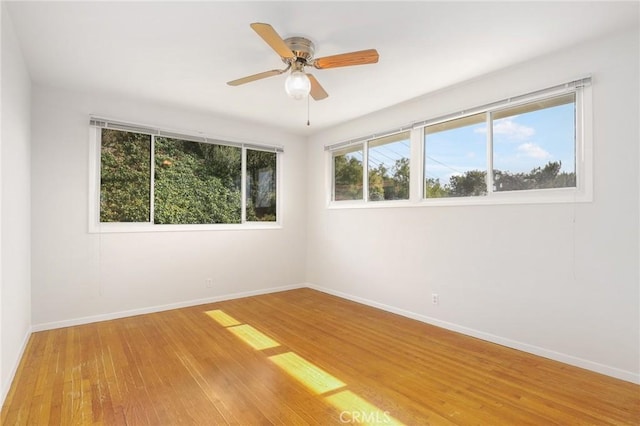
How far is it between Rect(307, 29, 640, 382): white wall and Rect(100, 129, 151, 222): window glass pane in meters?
3.04

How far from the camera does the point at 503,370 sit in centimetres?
257

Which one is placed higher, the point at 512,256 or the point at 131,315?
the point at 512,256

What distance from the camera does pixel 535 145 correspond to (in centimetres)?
296

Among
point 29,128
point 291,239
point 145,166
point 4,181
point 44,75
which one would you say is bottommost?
point 291,239

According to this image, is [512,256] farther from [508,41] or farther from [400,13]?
[400,13]

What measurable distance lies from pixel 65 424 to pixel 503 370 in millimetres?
3007

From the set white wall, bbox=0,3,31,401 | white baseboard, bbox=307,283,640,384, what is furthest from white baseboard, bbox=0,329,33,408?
white baseboard, bbox=307,283,640,384

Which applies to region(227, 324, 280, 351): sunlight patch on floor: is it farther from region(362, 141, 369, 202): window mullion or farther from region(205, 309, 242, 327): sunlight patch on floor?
region(362, 141, 369, 202): window mullion

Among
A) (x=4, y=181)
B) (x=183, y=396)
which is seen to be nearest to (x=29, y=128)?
(x=4, y=181)

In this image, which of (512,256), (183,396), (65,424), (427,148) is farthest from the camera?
(427,148)

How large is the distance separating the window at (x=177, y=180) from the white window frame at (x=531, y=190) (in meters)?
2.02

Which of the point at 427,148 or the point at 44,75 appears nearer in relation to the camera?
the point at 44,75

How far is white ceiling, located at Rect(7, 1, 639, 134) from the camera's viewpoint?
219cm

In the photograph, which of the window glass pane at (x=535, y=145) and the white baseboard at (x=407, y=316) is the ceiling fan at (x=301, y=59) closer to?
the window glass pane at (x=535, y=145)
